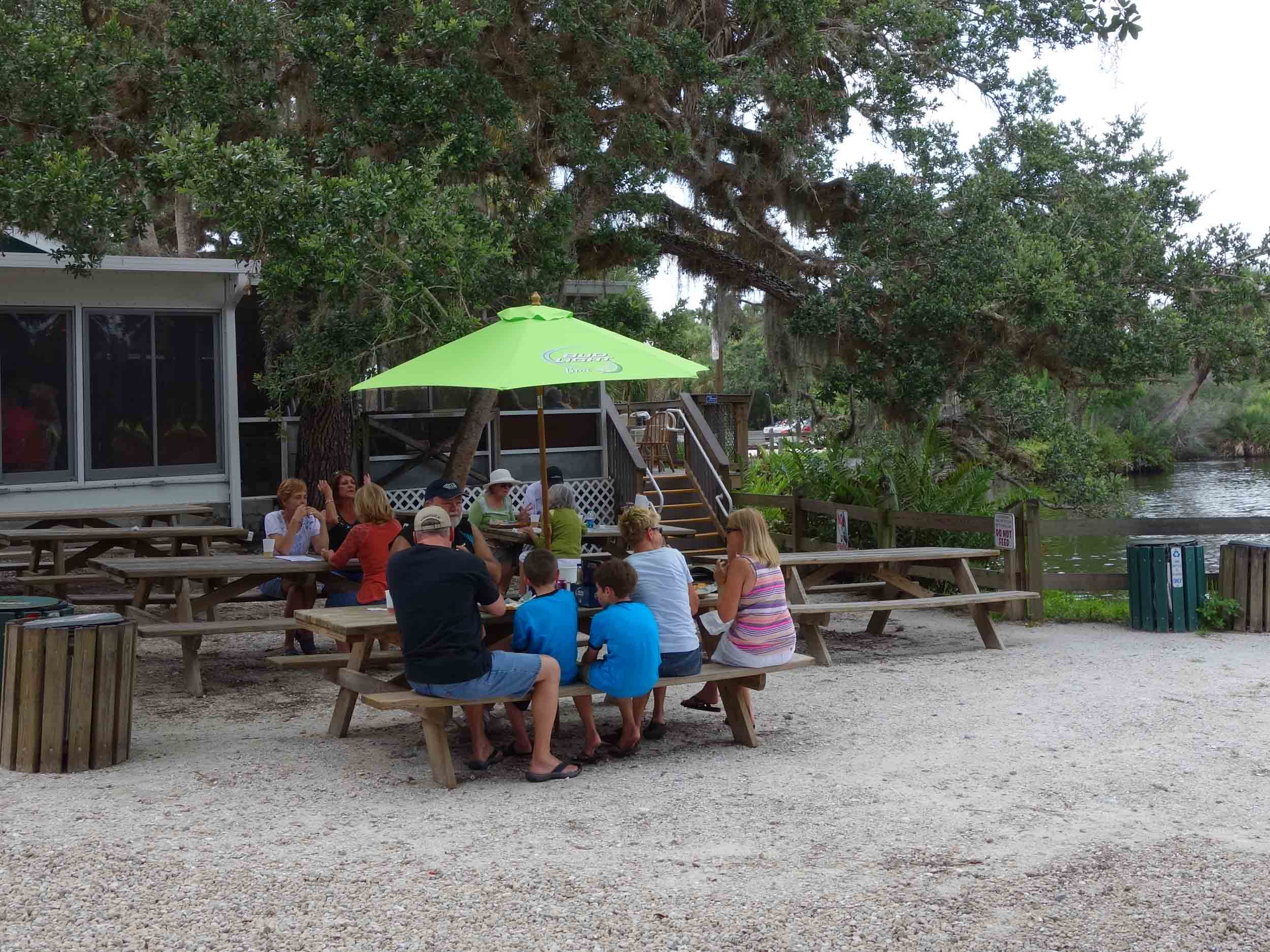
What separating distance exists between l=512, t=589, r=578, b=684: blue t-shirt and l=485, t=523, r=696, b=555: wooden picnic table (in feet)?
5.11

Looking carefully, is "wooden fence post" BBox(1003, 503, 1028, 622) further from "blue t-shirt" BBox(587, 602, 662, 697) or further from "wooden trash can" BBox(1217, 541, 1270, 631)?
"blue t-shirt" BBox(587, 602, 662, 697)

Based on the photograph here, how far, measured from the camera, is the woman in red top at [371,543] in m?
7.51

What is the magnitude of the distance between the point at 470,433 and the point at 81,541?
200 inches

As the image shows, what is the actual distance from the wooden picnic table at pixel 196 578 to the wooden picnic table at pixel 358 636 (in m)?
0.99

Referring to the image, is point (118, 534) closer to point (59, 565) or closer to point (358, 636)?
point (59, 565)

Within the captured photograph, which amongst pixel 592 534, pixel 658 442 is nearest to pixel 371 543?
pixel 592 534

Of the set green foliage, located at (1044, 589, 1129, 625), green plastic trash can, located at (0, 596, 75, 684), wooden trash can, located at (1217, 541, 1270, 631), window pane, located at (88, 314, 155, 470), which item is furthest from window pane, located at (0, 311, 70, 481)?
wooden trash can, located at (1217, 541, 1270, 631)

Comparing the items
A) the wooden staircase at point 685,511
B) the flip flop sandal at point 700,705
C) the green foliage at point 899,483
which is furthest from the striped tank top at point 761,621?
the wooden staircase at point 685,511

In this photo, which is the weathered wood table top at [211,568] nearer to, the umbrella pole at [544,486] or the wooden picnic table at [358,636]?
the wooden picnic table at [358,636]

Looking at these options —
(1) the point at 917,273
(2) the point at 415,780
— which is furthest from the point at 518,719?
(1) the point at 917,273

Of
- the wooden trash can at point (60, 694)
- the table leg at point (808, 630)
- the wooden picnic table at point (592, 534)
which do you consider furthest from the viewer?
the wooden picnic table at point (592, 534)

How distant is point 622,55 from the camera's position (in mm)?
12430

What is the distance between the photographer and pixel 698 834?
4805mm

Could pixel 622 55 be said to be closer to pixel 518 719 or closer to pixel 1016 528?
pixel 1016 528
